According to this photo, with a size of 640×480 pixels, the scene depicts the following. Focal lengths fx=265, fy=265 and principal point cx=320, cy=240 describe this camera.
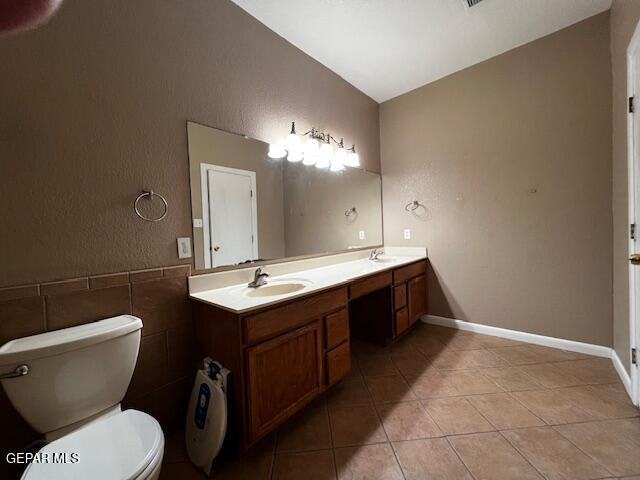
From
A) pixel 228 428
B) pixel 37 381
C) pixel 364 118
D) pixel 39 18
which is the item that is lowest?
pixel 228 428

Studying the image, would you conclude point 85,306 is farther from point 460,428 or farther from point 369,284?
point 460,428

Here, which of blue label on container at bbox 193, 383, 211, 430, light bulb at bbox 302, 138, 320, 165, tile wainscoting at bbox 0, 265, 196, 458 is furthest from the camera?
light bulb at bbox 302, 138, 320, 165

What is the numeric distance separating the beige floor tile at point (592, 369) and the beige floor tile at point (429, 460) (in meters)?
1.25

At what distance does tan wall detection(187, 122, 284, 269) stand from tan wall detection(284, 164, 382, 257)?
10cm

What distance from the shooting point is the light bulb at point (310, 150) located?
2109 mm

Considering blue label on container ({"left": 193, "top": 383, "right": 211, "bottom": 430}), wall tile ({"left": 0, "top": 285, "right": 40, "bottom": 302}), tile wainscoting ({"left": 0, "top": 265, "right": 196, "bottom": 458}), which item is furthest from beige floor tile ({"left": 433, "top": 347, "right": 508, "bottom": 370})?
wall tile ({"left": 0, "top": 285, "right": 40, "bottom": 302})

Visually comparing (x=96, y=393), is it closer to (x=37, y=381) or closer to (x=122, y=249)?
(x=37, y=381)

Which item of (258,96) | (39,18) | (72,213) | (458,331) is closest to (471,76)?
(258,96)

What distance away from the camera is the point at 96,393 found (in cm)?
101

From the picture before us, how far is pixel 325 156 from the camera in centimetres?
234

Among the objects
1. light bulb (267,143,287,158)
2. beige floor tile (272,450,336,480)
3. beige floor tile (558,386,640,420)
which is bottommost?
beige floor tile (272,450,336,480)

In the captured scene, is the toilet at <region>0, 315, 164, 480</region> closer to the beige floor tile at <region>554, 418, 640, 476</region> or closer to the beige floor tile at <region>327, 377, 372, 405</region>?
the beige floor tile at <region>327, 377, 372, 405</region>

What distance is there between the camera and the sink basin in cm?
160

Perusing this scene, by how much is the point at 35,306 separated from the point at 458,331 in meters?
3.01
